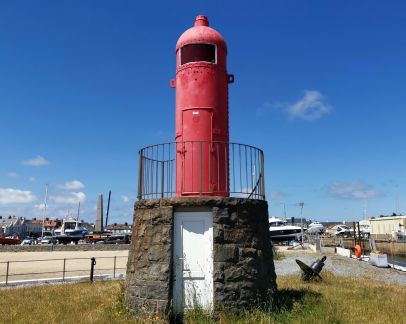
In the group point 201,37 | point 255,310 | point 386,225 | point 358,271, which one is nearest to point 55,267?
point 358,271

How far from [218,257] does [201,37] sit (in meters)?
5.03

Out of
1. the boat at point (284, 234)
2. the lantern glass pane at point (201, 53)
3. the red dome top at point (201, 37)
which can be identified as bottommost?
the boat at point (284, 234)

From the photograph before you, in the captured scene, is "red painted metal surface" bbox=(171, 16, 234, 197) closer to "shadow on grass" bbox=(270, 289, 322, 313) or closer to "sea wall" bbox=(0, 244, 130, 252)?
"shadow on grass" bbox=(270, 289, 322, 313)

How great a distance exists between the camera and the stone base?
25.3ft

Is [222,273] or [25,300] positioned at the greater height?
[222,273]

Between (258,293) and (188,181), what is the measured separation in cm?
283

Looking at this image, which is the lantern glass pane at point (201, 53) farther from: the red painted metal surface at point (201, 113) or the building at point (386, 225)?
the building at point (386, 225)

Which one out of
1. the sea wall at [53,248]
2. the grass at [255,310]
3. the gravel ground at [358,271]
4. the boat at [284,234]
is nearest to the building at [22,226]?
the sea wall at [53,248]

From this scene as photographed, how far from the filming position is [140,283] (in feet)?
26.6

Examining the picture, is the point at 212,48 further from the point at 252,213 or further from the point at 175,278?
the point at 175,278

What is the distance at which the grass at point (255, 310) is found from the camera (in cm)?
770

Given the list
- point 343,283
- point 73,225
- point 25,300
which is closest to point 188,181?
point 25,300

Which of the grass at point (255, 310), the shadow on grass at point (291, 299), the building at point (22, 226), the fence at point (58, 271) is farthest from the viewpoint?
the building at point (22, 226)

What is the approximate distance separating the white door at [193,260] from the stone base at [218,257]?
0.14m
